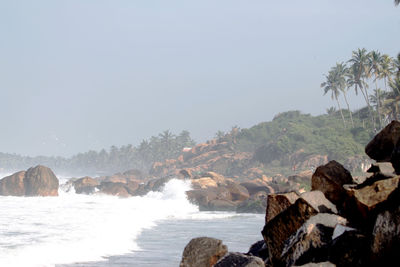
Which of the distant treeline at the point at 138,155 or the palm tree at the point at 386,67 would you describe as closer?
the palm tree at the point at 386,67

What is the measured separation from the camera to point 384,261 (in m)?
3.23

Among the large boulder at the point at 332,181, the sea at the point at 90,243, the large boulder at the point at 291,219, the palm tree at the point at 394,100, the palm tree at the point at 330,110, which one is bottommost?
the sea at the point at 90,243

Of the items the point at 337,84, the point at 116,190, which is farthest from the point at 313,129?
the point at 116,190

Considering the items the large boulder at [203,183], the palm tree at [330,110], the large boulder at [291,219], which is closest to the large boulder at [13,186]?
the large boulder at [203,183]

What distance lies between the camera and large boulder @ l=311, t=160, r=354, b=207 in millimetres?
5168

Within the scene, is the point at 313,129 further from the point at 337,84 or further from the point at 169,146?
the point at 169,146

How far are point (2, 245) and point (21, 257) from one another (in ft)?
8.16

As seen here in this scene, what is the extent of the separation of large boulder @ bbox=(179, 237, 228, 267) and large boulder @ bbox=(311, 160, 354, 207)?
1.50 metres

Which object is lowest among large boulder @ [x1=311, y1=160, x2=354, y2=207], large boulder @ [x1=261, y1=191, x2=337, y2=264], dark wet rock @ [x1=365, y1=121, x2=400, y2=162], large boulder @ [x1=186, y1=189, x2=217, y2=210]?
large boulder @ [x1=186, y1=189, x2=217, y2=210]

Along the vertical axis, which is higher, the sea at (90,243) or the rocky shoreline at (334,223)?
the rocky shoreline at (334,223)

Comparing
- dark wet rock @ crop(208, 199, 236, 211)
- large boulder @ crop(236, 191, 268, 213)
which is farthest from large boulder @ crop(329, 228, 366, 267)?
dark wet rock @ crop(208, 199, 236, 211)

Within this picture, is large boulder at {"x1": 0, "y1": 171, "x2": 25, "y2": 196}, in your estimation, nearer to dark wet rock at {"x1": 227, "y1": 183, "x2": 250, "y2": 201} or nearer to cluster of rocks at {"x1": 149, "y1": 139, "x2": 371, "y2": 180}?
cluster of rocks at {"x1": 149, "y1": 139, "x2": 371, "y2": 180}

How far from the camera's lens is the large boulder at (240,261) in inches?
164

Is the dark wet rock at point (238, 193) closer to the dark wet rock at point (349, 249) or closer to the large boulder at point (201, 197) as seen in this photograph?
the large boulder at point (201, 197)
